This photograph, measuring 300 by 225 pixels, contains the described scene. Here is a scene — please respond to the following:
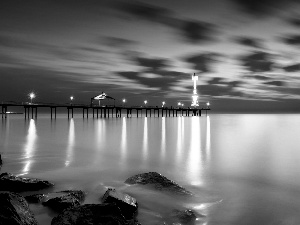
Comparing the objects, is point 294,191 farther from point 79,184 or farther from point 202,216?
point 79,184

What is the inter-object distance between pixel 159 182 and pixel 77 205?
2.66 meters

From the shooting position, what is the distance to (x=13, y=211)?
12.0 feet

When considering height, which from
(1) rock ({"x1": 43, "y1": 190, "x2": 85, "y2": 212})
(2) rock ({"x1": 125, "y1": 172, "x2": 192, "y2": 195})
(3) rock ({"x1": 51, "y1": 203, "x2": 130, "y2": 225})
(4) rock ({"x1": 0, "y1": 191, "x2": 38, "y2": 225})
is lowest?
(2) rock ({"x1": 125, "y1": 172, "x2": 192, "y2": 195})

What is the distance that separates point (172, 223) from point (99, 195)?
7.50 feet

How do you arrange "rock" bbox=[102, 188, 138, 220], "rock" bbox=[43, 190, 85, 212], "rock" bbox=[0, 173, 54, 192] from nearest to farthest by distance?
1. "rock" bbox=[102, 188, 138, 220]
2. "rock" bbox=[43, 190, 85, 212]
3. "rock" bbox=[0, 173, 54, 192]

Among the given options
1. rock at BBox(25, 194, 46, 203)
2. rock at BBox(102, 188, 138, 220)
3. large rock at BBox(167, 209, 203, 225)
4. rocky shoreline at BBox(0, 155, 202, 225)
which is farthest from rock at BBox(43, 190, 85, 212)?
large rock at BBox(167, 209, 203, 225)

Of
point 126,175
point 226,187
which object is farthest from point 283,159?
point 126,175

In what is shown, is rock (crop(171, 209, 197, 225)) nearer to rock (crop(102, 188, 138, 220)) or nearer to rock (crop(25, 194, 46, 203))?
rock (crop(102, 188, 138, 220))

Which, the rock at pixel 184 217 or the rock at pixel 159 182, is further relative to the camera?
the rock at pixel 159 182

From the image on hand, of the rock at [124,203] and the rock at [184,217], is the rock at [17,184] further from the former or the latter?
the rock at [184,217]

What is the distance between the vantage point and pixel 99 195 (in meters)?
6.63

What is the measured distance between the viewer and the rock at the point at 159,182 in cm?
680

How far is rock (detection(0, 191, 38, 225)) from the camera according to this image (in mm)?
3455

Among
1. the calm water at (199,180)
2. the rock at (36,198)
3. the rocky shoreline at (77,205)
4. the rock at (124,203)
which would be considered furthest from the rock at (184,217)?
the rock at (36,198)
